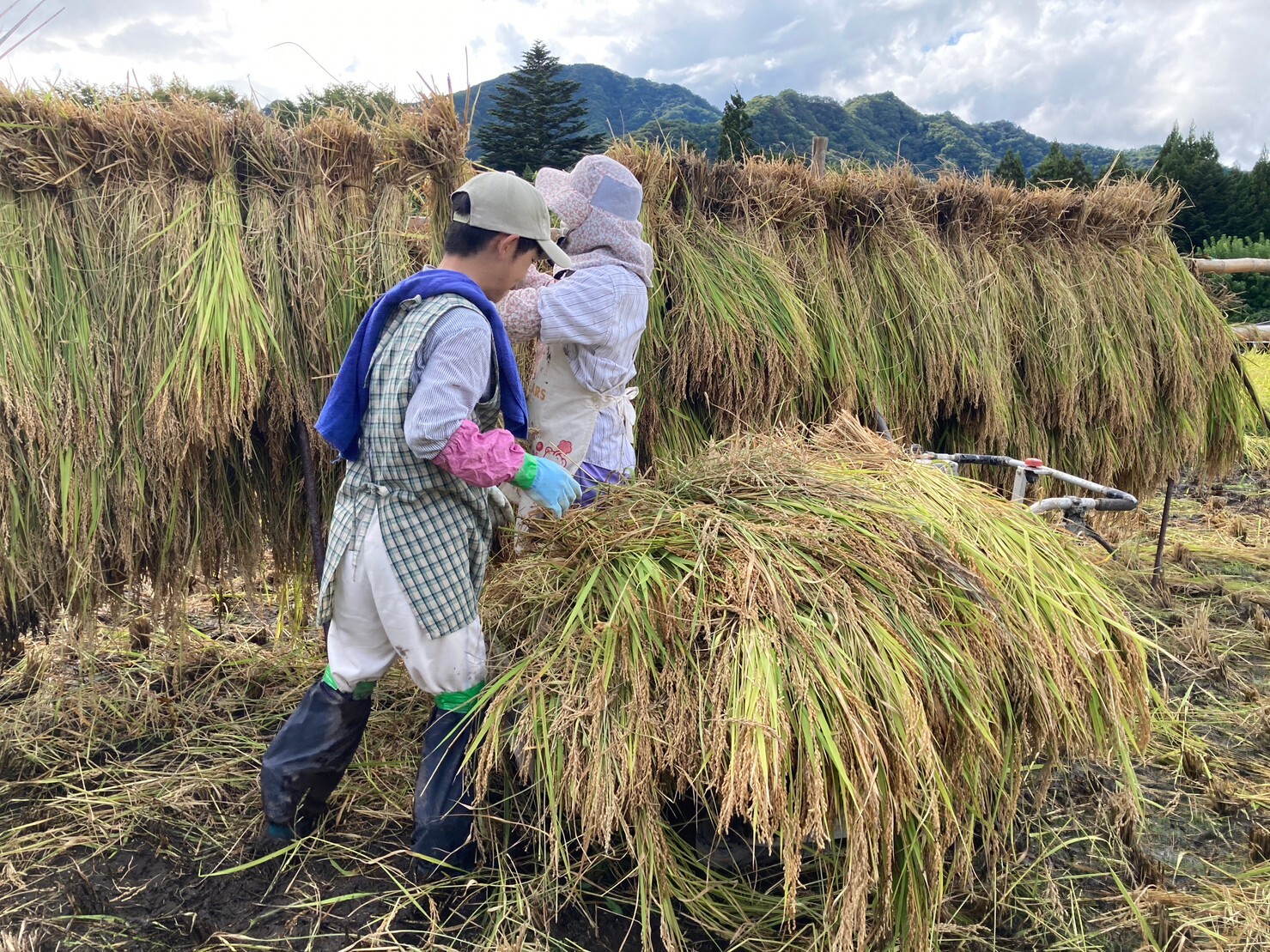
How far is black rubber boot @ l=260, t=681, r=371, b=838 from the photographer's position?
6.62 feet

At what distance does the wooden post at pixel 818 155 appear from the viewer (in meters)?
3.57

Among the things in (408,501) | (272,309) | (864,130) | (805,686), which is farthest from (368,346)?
(864,130)

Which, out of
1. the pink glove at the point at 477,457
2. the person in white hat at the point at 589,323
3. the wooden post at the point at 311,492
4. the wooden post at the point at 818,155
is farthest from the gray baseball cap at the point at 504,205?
the wooden post at the point at 818,155

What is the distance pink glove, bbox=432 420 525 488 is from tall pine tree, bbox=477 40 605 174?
1472cm

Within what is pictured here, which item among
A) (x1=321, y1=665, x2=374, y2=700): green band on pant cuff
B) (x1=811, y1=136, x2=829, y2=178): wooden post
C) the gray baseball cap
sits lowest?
(x1=321, y1=665, x2=374, y2=700): green band on pant cuff

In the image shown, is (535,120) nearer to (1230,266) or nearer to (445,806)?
(1230,266)

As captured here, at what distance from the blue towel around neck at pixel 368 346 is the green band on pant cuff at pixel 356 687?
22.7 inches

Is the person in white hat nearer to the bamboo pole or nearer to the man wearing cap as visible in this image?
the man wearing cap

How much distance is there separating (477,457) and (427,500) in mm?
223

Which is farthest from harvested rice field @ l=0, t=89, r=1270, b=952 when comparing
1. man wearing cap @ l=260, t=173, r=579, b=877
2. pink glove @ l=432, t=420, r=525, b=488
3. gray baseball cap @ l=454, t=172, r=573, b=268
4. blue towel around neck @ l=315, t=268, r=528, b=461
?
gray baseball cap @ l=454, t=172, r=573, b=268

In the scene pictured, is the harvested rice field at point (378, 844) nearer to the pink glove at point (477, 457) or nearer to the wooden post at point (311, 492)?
the wooden post at point (311, 492)

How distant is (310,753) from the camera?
2.02 meters

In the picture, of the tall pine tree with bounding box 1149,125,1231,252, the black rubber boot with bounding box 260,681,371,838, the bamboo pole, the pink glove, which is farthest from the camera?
the tall pine tree with bounding box 1149,125,1231,252

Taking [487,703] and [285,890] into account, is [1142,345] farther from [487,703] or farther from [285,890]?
[285,890]
